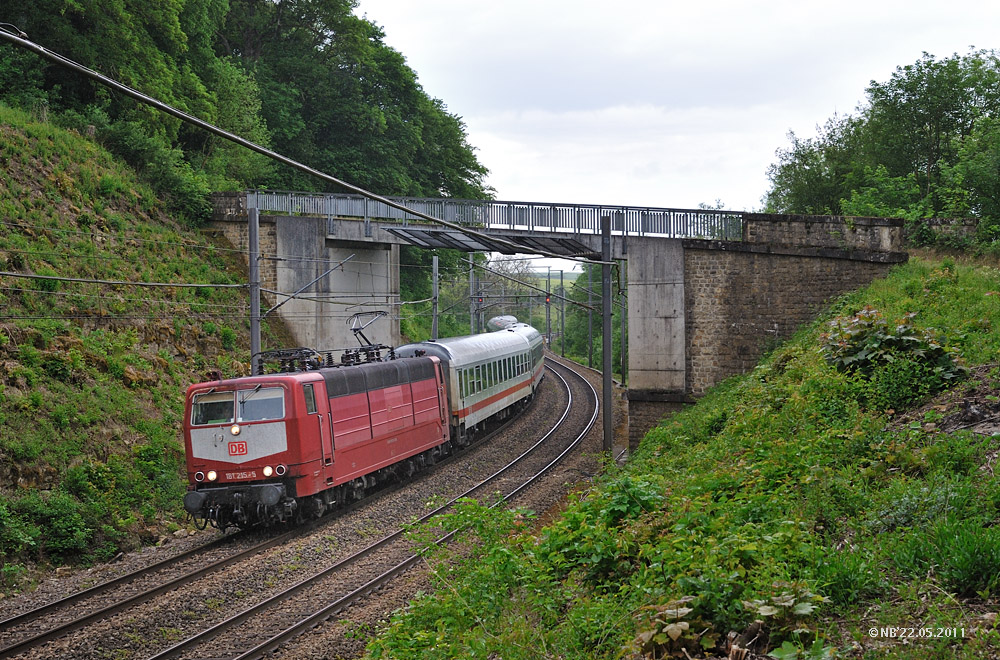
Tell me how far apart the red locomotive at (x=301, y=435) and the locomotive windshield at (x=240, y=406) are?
17 millimetres

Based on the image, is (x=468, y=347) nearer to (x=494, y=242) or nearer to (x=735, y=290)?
(x=494, y=242)

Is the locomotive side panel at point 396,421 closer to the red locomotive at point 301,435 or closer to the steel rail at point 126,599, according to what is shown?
the red locomotive at point 301,435

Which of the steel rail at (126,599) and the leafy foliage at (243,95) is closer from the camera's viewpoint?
the steel rail at (126,599)

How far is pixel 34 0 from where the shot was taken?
25.2 m

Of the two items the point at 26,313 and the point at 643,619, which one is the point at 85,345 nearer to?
the point at 26,313

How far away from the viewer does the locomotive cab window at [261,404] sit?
13.3 meters

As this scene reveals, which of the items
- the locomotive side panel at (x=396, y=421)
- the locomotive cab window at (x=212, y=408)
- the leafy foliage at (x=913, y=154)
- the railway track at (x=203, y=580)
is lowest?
the railway track at (x=203, y=580)

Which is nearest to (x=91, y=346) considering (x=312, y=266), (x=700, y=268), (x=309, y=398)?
(x=309, y=398)

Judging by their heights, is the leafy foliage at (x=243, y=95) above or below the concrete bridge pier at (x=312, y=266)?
above

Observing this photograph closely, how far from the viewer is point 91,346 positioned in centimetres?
1816

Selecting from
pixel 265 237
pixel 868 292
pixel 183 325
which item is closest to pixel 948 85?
pixel 868 292

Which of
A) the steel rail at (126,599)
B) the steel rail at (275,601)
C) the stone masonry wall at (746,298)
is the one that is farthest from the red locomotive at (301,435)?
the stone masonry wall at (746,298)

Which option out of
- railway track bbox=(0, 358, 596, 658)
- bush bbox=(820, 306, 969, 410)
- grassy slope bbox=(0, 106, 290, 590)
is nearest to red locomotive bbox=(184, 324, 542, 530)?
railway track bbox=(0, 358, 596, 658)

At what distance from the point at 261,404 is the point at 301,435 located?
0.86 meters
